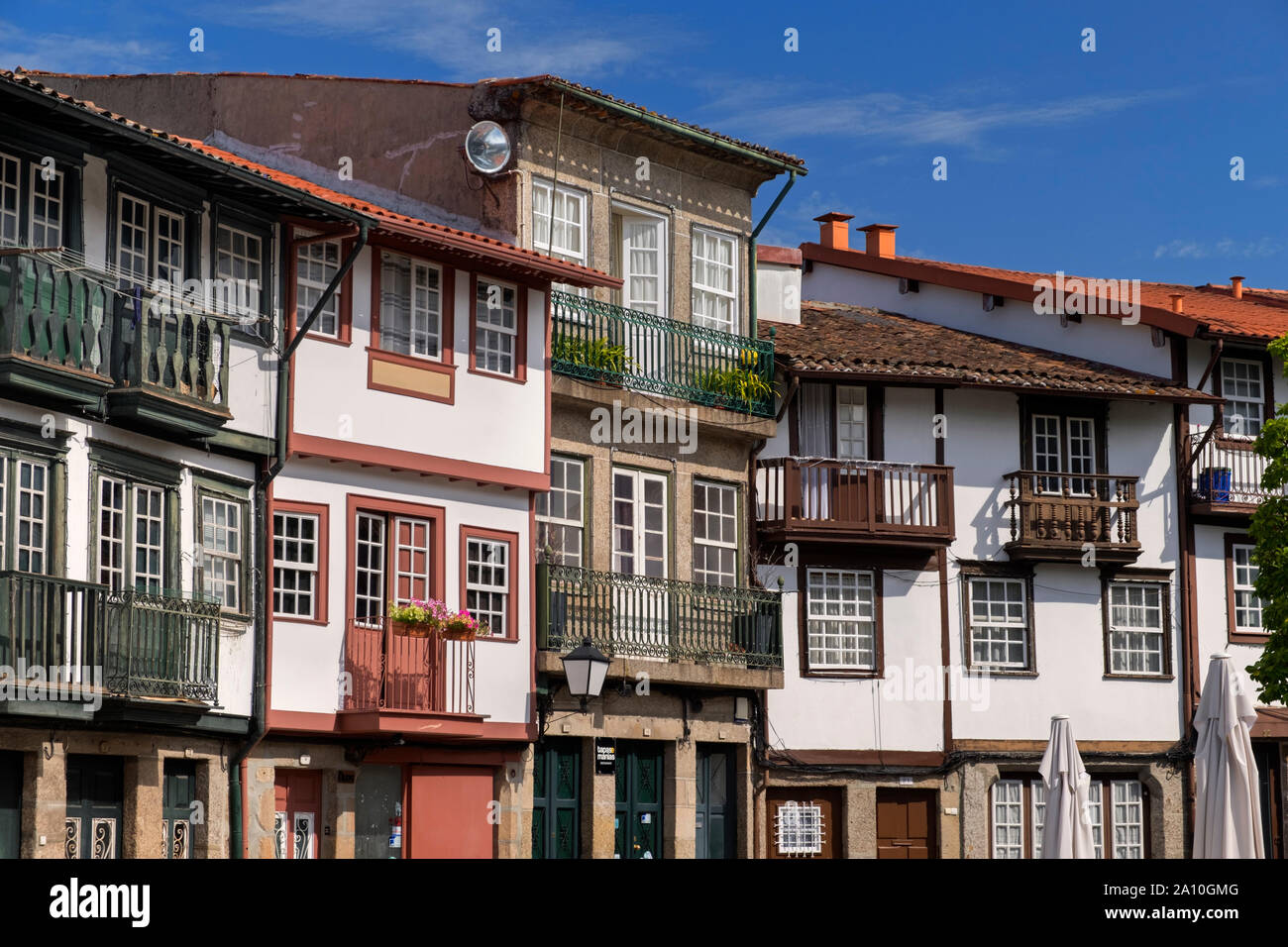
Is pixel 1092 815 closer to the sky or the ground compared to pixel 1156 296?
closer to the ground

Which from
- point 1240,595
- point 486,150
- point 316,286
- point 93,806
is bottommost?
point 93,806

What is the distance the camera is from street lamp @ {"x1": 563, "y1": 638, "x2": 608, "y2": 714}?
80.1 feet

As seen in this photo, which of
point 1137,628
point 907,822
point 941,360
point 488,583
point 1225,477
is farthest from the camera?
point 1225,477

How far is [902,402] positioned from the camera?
31344 millimetres

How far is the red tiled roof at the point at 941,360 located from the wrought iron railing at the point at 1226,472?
876 millimetres

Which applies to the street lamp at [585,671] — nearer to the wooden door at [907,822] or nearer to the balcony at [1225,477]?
the wooden door at [907,822]

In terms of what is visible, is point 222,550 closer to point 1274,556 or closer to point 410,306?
point 410,306

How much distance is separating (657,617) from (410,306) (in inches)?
213

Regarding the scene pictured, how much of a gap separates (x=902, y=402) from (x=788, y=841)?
6.54 m

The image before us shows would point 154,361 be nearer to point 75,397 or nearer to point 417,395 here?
point 75,397

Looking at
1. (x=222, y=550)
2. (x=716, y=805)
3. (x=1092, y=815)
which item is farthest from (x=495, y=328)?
(x=1092, y=815)

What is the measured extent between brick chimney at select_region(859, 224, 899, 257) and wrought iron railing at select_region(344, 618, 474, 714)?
48.9 feet

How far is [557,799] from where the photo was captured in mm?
26688

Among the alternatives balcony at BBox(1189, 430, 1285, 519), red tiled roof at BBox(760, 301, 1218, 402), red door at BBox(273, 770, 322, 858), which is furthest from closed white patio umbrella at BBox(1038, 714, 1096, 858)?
balcony at BBox(1189, 430, 1285, 519)
